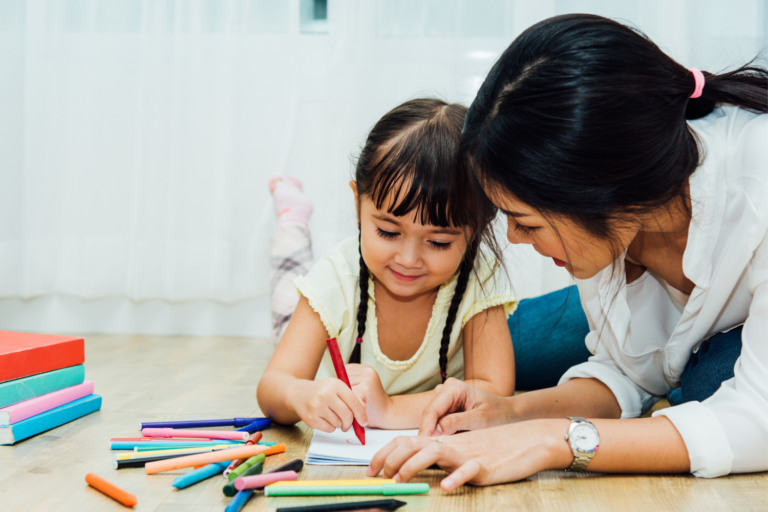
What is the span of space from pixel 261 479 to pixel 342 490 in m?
0.08

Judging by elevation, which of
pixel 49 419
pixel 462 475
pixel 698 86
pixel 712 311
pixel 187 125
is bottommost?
pixel 49 419

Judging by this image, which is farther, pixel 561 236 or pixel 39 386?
pixel 39 386

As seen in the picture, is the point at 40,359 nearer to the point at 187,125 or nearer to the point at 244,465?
the point at 244,465

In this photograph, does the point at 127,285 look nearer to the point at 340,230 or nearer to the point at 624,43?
the point at 340,230

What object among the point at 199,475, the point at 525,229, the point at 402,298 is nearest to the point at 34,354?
the point at 199,475

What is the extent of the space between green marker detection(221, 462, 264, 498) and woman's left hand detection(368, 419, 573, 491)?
115 millimetres

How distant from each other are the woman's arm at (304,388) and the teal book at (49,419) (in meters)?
0.26

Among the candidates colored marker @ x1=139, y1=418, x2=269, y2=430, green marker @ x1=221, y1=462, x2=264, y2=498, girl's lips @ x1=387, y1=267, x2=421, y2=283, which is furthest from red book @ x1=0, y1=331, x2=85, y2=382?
girl's lips @ x1=387, y1=267, x2=421, y2=283

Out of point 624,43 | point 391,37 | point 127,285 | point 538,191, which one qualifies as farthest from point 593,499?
point 127,285

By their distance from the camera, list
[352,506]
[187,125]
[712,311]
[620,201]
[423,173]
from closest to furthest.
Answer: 1. [352,506]
2. [620,201]
3. [712,311]
4. [423,173]
5. [187,125]

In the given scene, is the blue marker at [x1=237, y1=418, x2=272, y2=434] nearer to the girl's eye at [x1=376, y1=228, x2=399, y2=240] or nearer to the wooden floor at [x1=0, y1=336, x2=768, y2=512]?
the wooden floor at [x1=0, y1=336, x2=768, y2=512]

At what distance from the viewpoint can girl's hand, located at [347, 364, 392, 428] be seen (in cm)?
79

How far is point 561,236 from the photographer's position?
68 cm

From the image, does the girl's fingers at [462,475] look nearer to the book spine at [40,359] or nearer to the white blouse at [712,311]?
the white blouse at [712,311]
